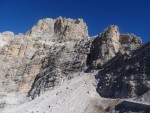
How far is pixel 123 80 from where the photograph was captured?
42594 mm

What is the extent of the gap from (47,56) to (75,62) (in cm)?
1111

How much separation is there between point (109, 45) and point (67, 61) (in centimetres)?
1011

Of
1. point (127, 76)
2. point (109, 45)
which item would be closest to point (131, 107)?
point (127, 76)

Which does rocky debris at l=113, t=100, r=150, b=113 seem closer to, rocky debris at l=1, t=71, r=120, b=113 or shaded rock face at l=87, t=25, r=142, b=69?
rocky debris at l=1, t=71, r=120, b=113

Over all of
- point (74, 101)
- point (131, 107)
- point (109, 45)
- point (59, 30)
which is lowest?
point (131, 107)

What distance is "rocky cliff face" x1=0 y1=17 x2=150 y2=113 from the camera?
42.5m

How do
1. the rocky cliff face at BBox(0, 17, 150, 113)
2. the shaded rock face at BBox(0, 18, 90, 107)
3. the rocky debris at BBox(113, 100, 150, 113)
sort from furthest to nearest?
the shaded rock face at BBox(0, 18, 90, 107) → the rocky cliff face at BBox(0, 17, 150, 113) → the rocky debris at BBox(113, 100, 150, 113)

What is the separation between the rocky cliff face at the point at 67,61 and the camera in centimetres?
4250

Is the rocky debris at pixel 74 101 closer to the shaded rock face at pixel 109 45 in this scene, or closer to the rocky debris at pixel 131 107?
the rocky debris at pixel 131 107

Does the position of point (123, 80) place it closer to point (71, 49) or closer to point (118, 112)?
point (118, 112)

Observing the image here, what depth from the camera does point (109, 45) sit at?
57.2 m

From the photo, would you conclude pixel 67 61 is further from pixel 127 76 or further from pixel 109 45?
pixel 127 76

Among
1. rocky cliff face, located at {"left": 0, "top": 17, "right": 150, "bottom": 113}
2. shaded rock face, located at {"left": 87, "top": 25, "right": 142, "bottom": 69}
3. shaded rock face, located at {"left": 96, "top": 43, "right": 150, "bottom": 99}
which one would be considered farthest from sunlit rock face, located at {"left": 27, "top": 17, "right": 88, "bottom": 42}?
shaded rock face, located at {"left": 96, "top": 43, "right": 150, "bottom": 99}

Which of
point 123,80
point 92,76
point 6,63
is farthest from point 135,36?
point 6,63
